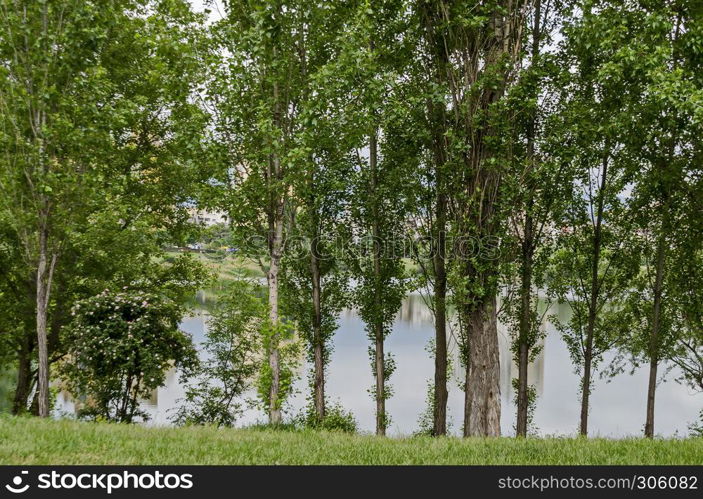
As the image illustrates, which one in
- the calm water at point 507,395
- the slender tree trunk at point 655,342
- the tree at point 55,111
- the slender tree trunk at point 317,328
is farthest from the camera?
the calm water at point 507,395

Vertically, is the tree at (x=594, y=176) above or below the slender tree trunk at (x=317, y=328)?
above

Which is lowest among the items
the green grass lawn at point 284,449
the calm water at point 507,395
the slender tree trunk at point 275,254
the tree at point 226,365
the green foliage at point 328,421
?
the calm water at point 507,395

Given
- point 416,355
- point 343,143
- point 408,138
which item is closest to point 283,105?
point 343,143

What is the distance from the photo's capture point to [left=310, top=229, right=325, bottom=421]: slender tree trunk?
57.0 feet

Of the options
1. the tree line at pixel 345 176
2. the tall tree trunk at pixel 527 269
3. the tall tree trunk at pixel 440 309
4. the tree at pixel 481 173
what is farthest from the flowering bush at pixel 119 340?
the tall tree trunk at pixel 527 269

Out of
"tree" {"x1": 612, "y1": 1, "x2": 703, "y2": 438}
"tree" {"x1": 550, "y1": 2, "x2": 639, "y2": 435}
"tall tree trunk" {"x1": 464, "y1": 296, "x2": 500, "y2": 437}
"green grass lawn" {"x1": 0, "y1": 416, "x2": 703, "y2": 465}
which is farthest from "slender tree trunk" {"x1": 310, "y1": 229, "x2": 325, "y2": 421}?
"green grass lawn" {"x1": 0, "y1": 416, "x2": 703, "y2": 465}

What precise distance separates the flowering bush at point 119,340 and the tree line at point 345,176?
77 mm

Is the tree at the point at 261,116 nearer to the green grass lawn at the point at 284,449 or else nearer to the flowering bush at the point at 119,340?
the green grass lawn at the point at 284,449

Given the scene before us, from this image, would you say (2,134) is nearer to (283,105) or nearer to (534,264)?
(283,105)

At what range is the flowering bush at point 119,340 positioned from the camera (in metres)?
13.1

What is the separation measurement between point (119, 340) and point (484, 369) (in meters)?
9.21

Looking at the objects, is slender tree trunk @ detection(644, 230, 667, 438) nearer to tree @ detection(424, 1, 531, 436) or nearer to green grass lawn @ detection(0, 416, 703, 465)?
tree @ detection(424, 1, 531, 436)

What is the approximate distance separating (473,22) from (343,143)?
12.3 ft

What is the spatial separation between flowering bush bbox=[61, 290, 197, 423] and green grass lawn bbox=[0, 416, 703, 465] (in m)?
5.88
